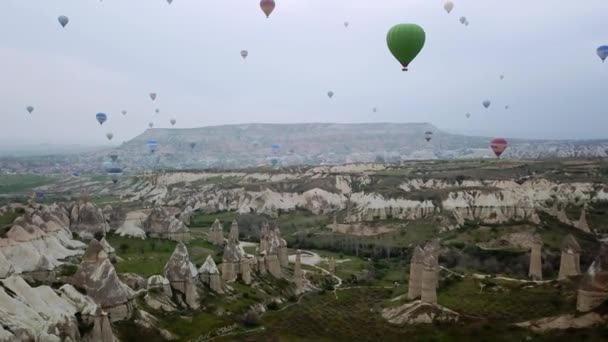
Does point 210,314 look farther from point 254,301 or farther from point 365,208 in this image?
point 365,208

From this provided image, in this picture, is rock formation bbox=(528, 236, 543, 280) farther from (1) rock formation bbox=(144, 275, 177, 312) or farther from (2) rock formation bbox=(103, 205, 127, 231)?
(2) rock formation bbox=(103, 205, 127, 231)

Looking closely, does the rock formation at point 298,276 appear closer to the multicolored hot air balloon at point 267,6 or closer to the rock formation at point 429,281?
the rock formation at point 429,281

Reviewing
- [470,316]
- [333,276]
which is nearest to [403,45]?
[470,316]

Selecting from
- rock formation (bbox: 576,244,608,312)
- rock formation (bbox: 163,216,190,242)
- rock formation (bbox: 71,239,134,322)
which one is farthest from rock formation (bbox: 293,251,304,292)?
rock formation (bbox: 576,244,608,312)

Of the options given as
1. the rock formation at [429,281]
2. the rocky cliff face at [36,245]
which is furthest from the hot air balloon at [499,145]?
the rocky cliff face at [36,245]

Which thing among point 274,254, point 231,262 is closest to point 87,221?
point 274,254

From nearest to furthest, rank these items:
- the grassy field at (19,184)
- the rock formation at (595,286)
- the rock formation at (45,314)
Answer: the rock formation at (45,314), the rock formation at (595,286), the grassy field at (19,184)
